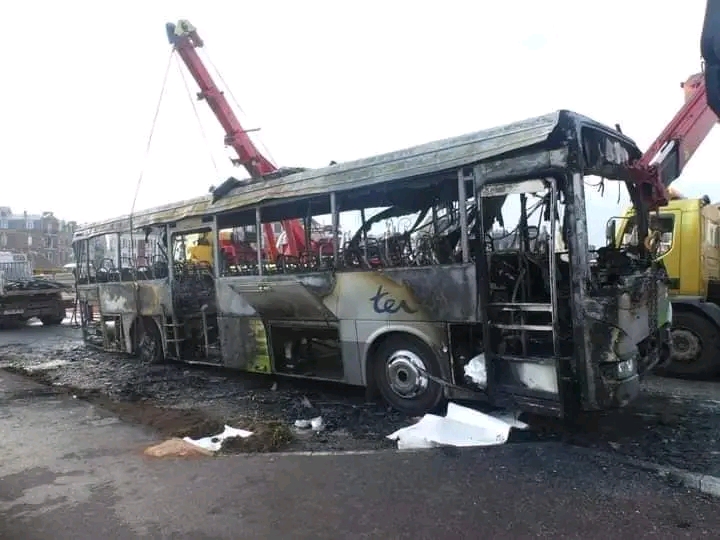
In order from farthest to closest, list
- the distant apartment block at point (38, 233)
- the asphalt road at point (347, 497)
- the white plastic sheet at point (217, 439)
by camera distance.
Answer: the distant apartment block at point (38, 233)
the white plastic sheet at point (217, 439)
the asphalt road at point (347, 497)

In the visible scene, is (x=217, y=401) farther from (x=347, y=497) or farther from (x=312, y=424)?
(x=347, y=497)

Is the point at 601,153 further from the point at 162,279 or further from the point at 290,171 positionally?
the point at 162,279

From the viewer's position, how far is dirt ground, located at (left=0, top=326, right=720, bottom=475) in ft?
17.2

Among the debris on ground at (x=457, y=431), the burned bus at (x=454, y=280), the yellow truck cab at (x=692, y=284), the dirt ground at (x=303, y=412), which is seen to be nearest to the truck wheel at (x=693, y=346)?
the yellow truck cab at (x=692, y=284)

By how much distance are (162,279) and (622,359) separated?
7.45 m

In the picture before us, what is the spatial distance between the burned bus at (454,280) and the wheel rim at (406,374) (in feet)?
0.05

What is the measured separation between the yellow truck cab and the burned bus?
2.15 metres

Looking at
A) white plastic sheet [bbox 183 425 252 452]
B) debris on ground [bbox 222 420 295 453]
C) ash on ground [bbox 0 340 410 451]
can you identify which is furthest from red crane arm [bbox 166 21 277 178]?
debris on ground [bbox 222 420 295 453]

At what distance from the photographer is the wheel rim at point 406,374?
19.7ft

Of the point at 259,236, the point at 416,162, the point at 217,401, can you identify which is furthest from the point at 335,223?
the point at 217,401

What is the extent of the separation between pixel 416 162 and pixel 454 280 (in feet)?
4.11

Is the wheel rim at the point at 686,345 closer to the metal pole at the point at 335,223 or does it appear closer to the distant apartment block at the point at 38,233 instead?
the metal pole at the point at 335,223

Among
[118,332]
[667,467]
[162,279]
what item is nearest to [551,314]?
[667,467]

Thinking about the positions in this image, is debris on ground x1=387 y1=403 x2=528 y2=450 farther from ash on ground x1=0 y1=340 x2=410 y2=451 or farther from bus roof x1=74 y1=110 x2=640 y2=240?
bus roof x1=74 y1=110 x2=640 y2=240
